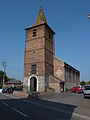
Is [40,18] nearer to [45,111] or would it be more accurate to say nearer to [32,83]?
[32,83]

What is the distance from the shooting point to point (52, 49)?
149 ft

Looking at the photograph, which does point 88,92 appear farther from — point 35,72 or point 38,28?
point 38,28

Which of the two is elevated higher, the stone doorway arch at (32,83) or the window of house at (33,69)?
the window of house at (33,69)

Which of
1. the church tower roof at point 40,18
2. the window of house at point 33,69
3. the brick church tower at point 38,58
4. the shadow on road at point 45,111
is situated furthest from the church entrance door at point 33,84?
the shadow on road at point 45,111

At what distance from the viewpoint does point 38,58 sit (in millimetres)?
40594

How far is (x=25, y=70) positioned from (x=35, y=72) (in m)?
3.01

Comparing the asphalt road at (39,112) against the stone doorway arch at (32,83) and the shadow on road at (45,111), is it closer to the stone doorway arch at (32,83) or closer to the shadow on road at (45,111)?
the shadow on road at (45,111)

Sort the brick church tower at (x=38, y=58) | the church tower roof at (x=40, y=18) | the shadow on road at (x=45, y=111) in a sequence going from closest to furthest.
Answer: the shadow on road at (x=45, y=111), the brick church tower at (x=38, y=58), the church tower roof at (x=40, y=18)

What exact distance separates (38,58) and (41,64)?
1836mm

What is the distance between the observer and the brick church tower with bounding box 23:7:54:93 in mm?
39213

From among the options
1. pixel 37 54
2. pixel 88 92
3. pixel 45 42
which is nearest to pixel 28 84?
pixel 37 54

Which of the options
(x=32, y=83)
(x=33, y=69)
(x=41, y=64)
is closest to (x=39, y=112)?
(x=41, y=64)

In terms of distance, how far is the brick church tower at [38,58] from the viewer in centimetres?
3921

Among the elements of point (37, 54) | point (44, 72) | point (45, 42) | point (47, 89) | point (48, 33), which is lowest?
point (47, 89)
